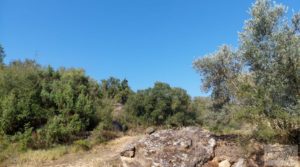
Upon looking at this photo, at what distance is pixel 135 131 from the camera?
17.5 m

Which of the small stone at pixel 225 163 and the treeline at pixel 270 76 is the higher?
the treeline at pixel 270 76

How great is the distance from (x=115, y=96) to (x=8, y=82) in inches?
353

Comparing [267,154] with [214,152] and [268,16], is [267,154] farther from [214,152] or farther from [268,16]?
[268,16]

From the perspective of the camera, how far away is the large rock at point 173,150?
907 cm

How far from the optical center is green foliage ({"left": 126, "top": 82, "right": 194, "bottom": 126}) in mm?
19094

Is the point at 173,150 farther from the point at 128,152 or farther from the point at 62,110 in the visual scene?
the point at 62,110

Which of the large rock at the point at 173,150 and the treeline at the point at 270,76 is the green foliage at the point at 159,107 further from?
the treeline at the point at 270,76

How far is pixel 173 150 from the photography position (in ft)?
31.1

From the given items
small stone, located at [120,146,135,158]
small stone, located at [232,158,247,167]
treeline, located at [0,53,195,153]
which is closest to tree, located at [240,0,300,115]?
small stone, located at [232,158,247,167]

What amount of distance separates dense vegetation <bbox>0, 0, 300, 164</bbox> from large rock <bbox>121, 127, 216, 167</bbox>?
1.31m

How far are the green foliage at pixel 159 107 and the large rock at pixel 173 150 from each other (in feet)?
28.4

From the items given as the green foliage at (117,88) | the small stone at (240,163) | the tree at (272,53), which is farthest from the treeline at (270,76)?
the green foliage at (117,88)

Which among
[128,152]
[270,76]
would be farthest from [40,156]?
[270,76]

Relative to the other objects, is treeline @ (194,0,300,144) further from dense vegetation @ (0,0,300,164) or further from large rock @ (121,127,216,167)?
large rock @ (121,127,216,167)
